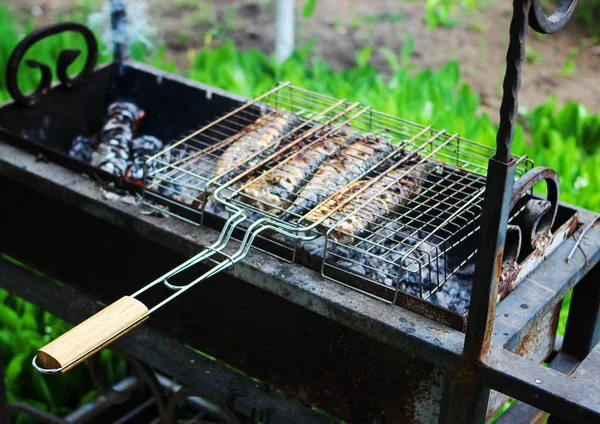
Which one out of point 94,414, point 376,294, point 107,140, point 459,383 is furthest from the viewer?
point 94,414

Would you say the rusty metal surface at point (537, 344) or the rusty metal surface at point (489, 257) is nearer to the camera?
the rusty metal surface at point (489, 257)

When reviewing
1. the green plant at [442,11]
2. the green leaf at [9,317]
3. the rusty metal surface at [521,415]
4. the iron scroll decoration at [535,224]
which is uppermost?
the iron scroll decoration at [535,224]

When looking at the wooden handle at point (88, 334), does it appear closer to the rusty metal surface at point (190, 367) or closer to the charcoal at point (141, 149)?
the rusty metal surface at point (190, 367)

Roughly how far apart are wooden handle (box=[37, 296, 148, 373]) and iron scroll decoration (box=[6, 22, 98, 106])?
1560 millimetres

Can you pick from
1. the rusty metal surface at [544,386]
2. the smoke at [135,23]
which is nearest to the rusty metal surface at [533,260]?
the rusty metal surface at [544,386]

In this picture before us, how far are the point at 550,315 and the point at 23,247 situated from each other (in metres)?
1.82

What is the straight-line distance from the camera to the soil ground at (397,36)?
6.36 meters

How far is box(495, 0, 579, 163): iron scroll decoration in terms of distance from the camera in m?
1.46

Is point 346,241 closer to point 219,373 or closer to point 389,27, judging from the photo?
point 219,373

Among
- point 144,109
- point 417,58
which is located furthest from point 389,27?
point 144,109

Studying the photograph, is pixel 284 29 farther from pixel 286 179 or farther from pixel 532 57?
pixel 286 179

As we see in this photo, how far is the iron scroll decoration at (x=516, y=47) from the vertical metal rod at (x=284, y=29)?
4.31 m

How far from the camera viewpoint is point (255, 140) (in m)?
2.59

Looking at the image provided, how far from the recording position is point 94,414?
332 cm
